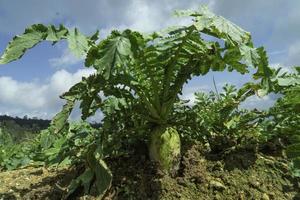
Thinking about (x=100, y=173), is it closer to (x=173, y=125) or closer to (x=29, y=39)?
(x=173, y=125)

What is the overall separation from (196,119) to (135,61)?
661 mm

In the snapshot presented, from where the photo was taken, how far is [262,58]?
3.00m

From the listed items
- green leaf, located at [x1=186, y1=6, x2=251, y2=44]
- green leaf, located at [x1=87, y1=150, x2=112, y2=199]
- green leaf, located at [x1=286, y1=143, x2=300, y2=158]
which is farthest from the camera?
green leaf, located at [x1=87, y1=150, x2=112, y2=199]

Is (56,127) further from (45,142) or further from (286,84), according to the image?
(286,84)

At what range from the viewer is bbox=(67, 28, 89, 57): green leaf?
2.74m

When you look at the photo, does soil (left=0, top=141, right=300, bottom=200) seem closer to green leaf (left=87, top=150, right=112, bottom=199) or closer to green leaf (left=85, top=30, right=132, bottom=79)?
green leaf (left=87, top=150, right=112, bottom=199)

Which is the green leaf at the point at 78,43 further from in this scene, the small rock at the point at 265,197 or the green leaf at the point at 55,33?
the small rock at the point at 265,197

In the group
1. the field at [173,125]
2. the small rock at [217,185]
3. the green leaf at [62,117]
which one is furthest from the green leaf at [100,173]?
the small rock at [217,185]

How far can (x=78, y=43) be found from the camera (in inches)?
110

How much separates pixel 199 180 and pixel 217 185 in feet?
0.39

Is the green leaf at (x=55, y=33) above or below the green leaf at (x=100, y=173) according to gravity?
above

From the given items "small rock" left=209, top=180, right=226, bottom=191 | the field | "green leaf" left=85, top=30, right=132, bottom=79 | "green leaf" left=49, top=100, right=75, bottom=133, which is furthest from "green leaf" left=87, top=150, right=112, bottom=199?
"green leaf" left=85, top=30, right=132, bottom=79

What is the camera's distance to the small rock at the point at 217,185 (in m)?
3.37

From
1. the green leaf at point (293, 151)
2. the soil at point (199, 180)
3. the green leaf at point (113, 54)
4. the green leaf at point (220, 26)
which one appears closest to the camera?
the green leaf at point (113, 54)
